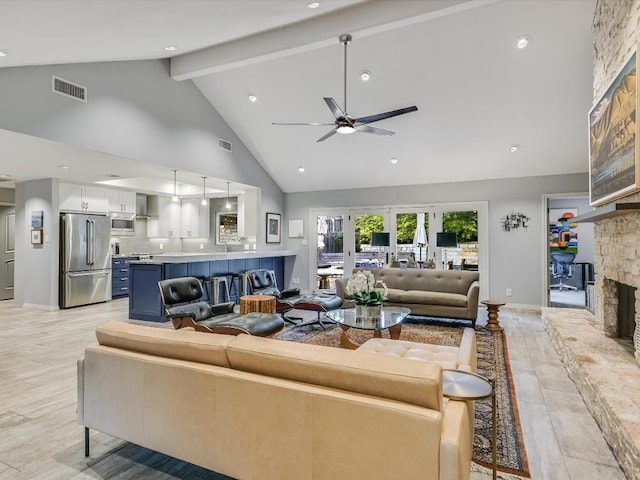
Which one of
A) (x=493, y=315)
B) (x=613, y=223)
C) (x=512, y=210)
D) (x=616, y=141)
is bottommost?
(x=493, y=315)

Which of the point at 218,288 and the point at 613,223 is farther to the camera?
the point at 218,288

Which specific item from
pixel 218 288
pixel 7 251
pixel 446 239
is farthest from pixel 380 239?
pixel 7 251

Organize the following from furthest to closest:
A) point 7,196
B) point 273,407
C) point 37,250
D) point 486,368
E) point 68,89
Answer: point 7,196 → point 37,250 → point 68,89 → point 486,368 → point 273,407

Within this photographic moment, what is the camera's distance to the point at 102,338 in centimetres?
209

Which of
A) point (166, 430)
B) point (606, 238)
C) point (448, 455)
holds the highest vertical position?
point (606, 238)

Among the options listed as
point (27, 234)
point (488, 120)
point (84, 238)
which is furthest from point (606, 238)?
point (27, 234)

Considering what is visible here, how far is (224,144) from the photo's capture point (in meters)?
6.86

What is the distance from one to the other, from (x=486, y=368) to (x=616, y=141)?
7.31 ft

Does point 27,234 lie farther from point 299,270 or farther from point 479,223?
point 479,223

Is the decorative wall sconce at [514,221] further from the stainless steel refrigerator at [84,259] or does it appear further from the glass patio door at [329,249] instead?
the stainless steel refrigerator at [84,259]

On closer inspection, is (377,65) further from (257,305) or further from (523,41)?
(257,305)

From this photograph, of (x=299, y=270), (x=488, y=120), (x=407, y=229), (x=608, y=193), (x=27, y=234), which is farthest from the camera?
(x=299, y=270)

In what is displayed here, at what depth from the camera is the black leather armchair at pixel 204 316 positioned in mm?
3531

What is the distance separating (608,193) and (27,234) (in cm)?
880
